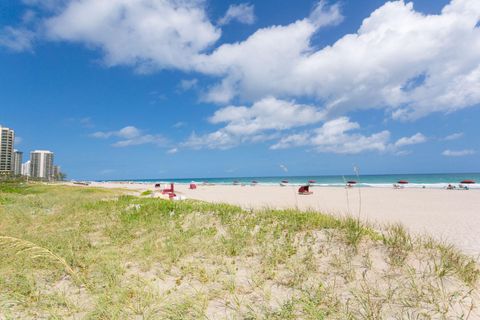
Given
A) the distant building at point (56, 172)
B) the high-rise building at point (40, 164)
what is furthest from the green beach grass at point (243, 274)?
the distant building at point (56, 172)

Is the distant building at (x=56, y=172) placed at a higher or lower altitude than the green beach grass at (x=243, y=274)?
higher

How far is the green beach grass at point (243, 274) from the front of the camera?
4039 millimetres

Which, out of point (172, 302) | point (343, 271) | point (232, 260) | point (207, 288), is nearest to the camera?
point (172, 302)

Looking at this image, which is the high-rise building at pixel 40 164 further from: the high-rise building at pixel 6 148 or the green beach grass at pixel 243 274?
the green beach grass at pixel 243 274

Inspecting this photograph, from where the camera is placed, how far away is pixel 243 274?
5273 millimetres

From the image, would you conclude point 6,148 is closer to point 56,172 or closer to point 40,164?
point 40,164

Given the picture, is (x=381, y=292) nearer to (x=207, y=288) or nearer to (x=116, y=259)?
(x=207, y=288)

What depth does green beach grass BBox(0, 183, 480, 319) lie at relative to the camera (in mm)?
4039

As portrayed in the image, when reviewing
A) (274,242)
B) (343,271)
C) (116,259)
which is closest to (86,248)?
(116,259)

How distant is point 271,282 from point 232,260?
1.14 meters

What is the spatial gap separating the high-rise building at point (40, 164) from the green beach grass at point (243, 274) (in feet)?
558

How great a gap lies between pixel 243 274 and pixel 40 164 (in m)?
179

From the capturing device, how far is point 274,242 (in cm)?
652

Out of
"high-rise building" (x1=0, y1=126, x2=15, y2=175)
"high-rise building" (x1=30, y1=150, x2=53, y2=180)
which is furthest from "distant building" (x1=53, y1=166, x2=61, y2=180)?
"high-rise building" (x1=0, y1=126, x2=15, y2=175)
